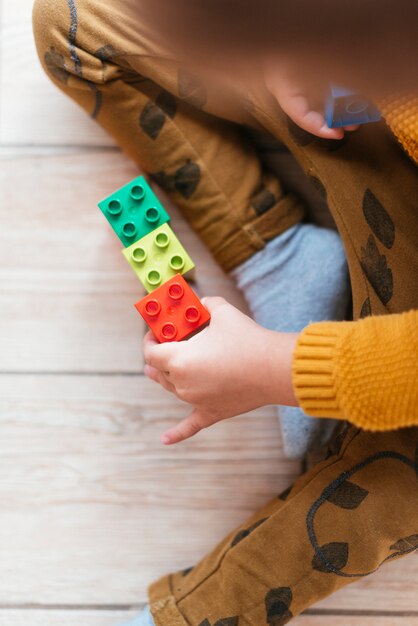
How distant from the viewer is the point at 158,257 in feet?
1.96

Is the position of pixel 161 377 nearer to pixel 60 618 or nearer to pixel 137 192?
pixel 137 192

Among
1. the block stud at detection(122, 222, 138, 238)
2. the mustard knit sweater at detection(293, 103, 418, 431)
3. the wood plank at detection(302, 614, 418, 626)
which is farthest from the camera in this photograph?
the wood plank at detection(302, 614, 418, 626)

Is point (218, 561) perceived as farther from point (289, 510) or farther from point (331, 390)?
point (331, 390)

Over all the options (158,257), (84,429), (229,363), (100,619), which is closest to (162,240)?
(158,257)

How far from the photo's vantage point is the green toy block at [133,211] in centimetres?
60

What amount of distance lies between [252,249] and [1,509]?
383mm

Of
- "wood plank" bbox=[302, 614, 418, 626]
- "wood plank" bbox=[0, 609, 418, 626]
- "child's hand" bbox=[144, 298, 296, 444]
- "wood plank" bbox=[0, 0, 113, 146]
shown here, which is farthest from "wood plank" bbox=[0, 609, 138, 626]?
"wood plank" bbox=[0, 0, 113, 146]

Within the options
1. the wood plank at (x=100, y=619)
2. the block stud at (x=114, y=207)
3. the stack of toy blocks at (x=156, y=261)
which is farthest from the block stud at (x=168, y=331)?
the wood plank at (x=100, y=619)

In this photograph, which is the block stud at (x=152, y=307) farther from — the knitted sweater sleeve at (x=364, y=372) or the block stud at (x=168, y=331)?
A: the knitted sweater sleeve at (x=364, y=372)

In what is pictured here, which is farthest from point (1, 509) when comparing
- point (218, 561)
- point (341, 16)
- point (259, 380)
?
point (341, 16)

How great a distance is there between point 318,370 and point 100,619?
0.39 m

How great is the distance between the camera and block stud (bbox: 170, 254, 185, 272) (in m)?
0.59

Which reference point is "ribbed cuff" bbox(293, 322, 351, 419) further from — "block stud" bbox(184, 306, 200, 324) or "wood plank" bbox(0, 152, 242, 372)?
"wood plank" bbox(0, 152, 242, 372)

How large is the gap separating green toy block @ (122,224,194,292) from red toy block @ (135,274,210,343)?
0.06 ft
